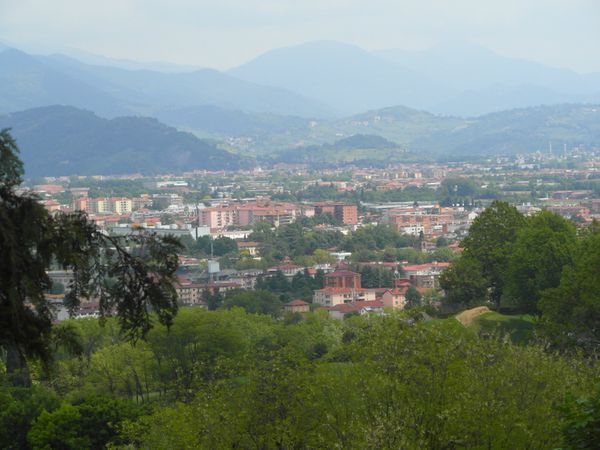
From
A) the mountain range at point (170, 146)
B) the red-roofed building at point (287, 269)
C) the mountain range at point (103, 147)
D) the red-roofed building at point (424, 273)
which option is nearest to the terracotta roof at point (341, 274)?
the red-roofed building at point (424, 273)

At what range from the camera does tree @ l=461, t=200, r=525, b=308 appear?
2708 cm

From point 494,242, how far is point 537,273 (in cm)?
381

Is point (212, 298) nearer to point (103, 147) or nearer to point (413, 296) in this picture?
point (413, 296)

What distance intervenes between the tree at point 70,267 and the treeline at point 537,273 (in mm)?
11762

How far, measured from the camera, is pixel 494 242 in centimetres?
2778

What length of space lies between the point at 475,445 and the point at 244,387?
316 centimetres

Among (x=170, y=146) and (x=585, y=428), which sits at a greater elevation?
(x=170, y=146)

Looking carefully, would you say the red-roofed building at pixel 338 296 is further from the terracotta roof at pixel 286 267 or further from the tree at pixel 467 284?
the tree at pixel 467 284

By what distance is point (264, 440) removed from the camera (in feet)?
38.8

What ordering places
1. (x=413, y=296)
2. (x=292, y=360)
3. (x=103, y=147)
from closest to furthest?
(x=292, y=360)
(x=413, y=296)
(x=103, y=147)

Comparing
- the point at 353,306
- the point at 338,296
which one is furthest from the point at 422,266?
the point at 353,306

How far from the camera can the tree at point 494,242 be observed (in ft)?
88.8

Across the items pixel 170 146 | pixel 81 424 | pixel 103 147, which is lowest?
pixel 81 424

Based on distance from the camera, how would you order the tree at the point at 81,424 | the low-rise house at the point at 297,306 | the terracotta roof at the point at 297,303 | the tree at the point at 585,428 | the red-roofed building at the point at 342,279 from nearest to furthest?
the tree at the point at 585,428 < the tree at the point at 81,424 < the low-rise house at the point at 297,306 < the terracotta roof at the point at 297,303 < the red-roofed building at the point at 342,279
